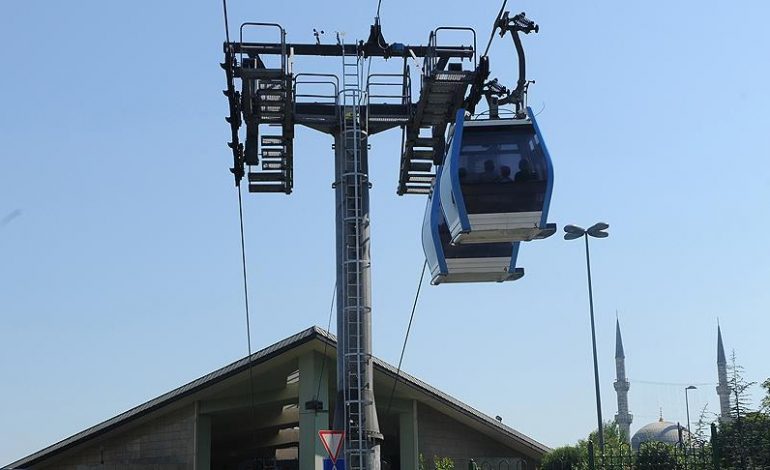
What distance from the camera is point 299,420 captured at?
37.2 meters

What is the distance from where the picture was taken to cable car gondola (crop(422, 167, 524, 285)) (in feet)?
58.5

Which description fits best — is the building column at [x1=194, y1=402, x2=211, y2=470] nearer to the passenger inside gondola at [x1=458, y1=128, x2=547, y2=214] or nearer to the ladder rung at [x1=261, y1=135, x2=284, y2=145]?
the ladder rung at [x1=261, y1=135, x2=284, y2=145]

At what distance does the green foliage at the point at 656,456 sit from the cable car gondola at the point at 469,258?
4505mm

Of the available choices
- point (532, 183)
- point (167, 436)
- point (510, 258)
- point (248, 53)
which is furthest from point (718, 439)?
point (167, 436)

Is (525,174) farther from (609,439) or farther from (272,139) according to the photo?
(609,439)

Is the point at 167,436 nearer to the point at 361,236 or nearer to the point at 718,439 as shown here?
the point at 361,236

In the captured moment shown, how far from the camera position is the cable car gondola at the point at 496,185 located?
15.6 metres

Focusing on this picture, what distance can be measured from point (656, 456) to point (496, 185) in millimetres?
6956

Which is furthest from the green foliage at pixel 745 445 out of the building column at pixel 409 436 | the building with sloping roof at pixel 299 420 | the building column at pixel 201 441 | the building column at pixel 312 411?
the building column at pixel 201 441

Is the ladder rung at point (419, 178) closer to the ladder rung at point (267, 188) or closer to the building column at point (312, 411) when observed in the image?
the ladder rung at point (267, 188)

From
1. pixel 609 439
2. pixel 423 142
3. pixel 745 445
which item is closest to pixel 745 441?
pixel 745 445

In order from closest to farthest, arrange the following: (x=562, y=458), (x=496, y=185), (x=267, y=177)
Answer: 1. (x=496, y=185)
2. (x=267, y=177)
3. (x=562, y=458)

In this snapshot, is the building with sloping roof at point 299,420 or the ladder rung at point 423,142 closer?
the ladder rung at point 423,142

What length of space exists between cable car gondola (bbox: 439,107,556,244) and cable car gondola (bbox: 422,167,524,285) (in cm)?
148
